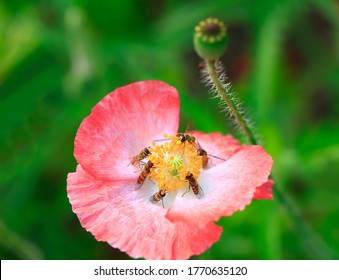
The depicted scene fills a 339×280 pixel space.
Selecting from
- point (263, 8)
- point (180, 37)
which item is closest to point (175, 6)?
point (180, 37)

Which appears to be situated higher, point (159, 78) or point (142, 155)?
point (159, 78)

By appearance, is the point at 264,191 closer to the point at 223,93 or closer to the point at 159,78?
the point at 223,93

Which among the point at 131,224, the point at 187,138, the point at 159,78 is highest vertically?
the point at 159,78

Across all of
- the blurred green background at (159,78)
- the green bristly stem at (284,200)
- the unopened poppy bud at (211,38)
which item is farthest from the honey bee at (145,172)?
the blurred green background at (159,78)

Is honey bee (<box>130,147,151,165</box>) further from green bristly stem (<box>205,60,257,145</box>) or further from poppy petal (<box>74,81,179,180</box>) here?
green bristly stem (<box>205,60,257,145</box>)

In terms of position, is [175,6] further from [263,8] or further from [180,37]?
[263,8]

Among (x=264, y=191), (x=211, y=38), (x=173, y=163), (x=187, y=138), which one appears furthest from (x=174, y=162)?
→ (x=211, y=38)

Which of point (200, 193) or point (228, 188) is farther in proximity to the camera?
point (200, 193)
